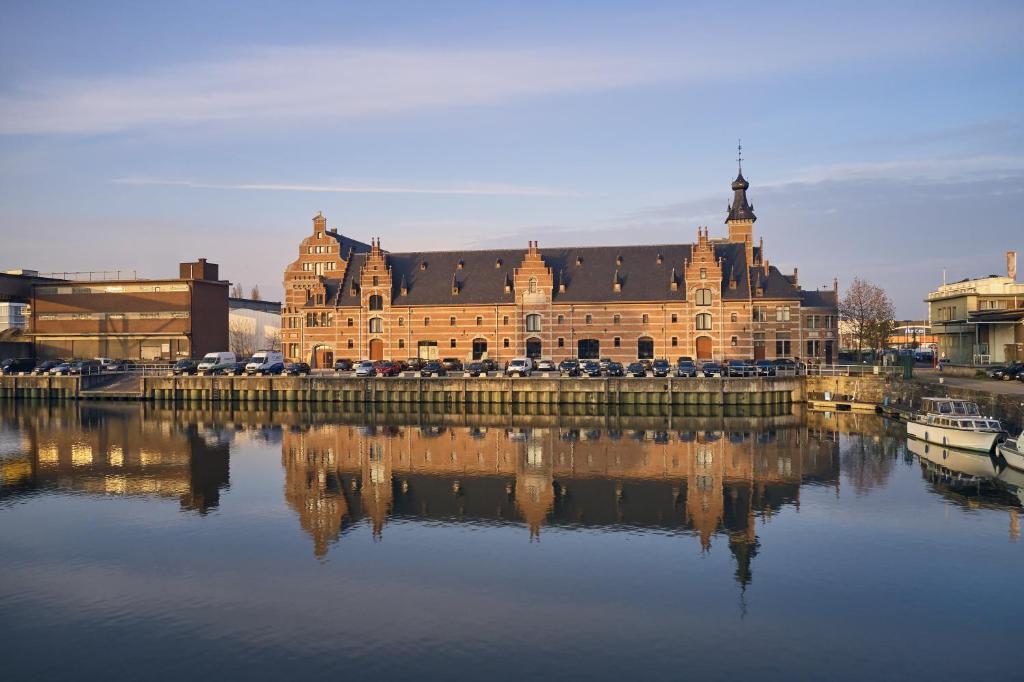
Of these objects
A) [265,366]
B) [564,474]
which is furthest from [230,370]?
[564,474]

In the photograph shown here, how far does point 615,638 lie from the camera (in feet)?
61.6

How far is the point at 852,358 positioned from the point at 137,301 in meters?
82.2

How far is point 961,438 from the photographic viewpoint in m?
41.0

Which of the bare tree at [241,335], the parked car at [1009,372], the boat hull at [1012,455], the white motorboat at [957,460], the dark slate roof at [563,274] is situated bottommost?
the white motorboat at [957,460]

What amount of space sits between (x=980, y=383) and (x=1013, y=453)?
20.2m

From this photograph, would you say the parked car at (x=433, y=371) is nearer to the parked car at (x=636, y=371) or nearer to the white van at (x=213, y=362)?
the parked car at (x=636, y=371)

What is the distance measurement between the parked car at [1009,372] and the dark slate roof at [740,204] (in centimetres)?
3323

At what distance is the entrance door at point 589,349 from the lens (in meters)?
80.1

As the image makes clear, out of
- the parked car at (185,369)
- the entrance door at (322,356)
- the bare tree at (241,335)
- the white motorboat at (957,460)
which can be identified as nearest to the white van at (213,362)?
the parked car at (185,369)

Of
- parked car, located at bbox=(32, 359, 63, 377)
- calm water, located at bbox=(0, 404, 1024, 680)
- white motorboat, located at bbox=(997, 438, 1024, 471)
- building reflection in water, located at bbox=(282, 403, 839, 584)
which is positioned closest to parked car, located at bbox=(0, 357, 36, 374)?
parked car, located at bbox=(32, 359, 63, 377)

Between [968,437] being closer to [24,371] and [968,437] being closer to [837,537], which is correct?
[837,537]

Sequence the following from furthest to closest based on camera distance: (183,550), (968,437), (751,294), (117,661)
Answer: (751,294), (968,437), (183,550), (117,661)

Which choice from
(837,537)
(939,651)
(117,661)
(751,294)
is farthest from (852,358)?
(117,661)

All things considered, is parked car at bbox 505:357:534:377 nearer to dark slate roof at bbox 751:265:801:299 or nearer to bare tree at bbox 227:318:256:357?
dark slate roof at bbox 751:265:801:299
